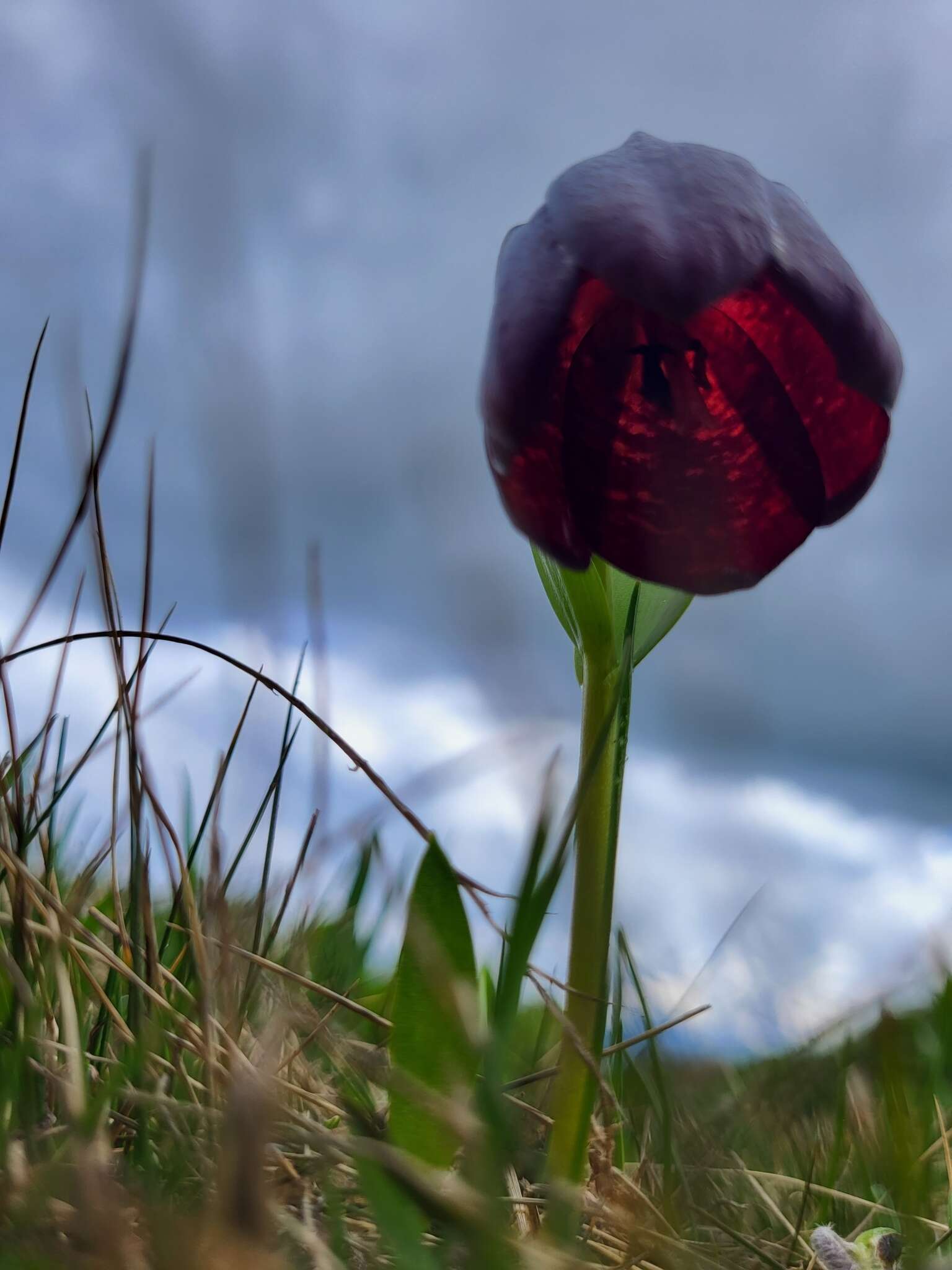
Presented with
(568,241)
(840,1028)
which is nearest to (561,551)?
(568,241)

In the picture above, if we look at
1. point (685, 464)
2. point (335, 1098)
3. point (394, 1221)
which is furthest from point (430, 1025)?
point (685, 464)

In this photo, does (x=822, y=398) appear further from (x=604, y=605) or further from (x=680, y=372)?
(x=604, y=605)

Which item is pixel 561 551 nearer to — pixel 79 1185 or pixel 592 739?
pixel 592 739

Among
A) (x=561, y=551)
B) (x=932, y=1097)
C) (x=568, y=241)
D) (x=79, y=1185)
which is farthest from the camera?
(x=932, y=1097)

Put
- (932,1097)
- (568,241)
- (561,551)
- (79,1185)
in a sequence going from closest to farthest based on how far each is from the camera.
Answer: (79,1185) < (568,241) < (561,551) < (932,1097)

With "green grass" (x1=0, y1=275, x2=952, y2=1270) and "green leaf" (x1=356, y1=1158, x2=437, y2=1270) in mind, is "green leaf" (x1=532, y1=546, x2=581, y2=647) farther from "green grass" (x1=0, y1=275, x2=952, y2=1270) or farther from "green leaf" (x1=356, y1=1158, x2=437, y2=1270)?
"green leaf" (x1=356, y1=1158, x2=437, y2=1270)

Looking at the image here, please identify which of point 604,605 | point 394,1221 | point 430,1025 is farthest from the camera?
point 604,605

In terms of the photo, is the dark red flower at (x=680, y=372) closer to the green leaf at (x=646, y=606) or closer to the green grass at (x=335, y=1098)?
the green leaf at (x=646, y=606)
